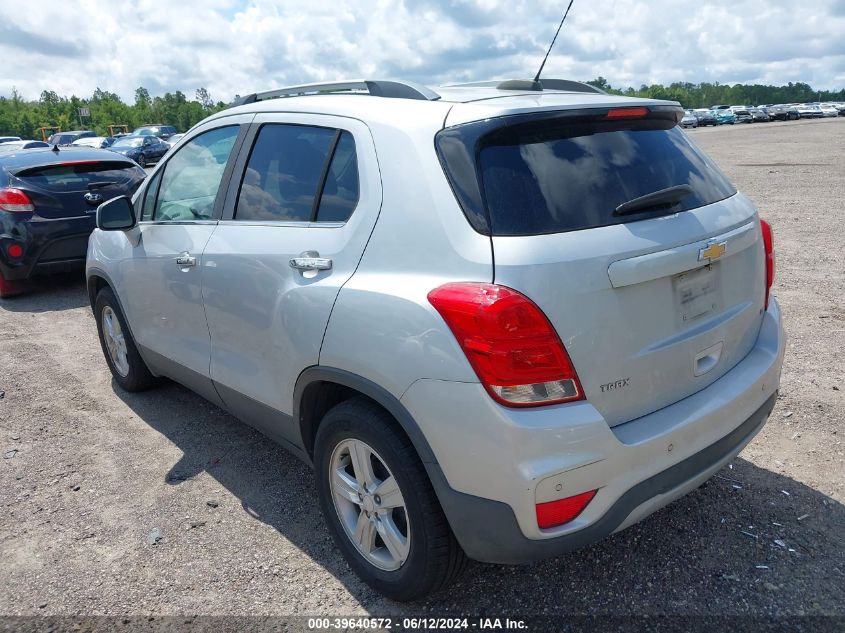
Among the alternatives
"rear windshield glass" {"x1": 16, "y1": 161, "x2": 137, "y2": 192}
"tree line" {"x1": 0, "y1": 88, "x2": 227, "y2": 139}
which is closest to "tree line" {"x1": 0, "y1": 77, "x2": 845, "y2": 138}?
"tree line" {"x1": 0, "y1": 88, "x2": 227, "y2": 139}

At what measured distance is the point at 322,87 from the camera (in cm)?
329

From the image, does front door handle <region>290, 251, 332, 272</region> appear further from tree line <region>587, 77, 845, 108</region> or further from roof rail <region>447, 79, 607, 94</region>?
tree line <region>587, 77, 845, 108</region>

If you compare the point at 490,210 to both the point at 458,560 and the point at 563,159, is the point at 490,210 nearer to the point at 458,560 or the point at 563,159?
the point at 563,159

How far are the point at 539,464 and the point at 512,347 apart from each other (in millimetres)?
366

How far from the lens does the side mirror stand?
407 cm

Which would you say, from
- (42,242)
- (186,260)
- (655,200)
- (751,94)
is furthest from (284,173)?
(751,94)

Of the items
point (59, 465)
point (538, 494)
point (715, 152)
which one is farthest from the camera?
point (715, 152)

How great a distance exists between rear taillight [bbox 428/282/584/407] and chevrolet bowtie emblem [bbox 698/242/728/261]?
70cm

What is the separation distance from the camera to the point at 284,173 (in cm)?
308

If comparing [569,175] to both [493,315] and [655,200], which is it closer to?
[655,200]

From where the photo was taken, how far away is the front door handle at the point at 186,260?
3.52 metres

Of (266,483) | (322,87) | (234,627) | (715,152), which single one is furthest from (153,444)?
(715,152)

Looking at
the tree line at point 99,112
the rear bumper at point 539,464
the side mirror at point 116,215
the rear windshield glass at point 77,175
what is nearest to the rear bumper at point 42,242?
the rear windshield glass at point 77,175

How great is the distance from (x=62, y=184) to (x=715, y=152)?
22.9 meters
